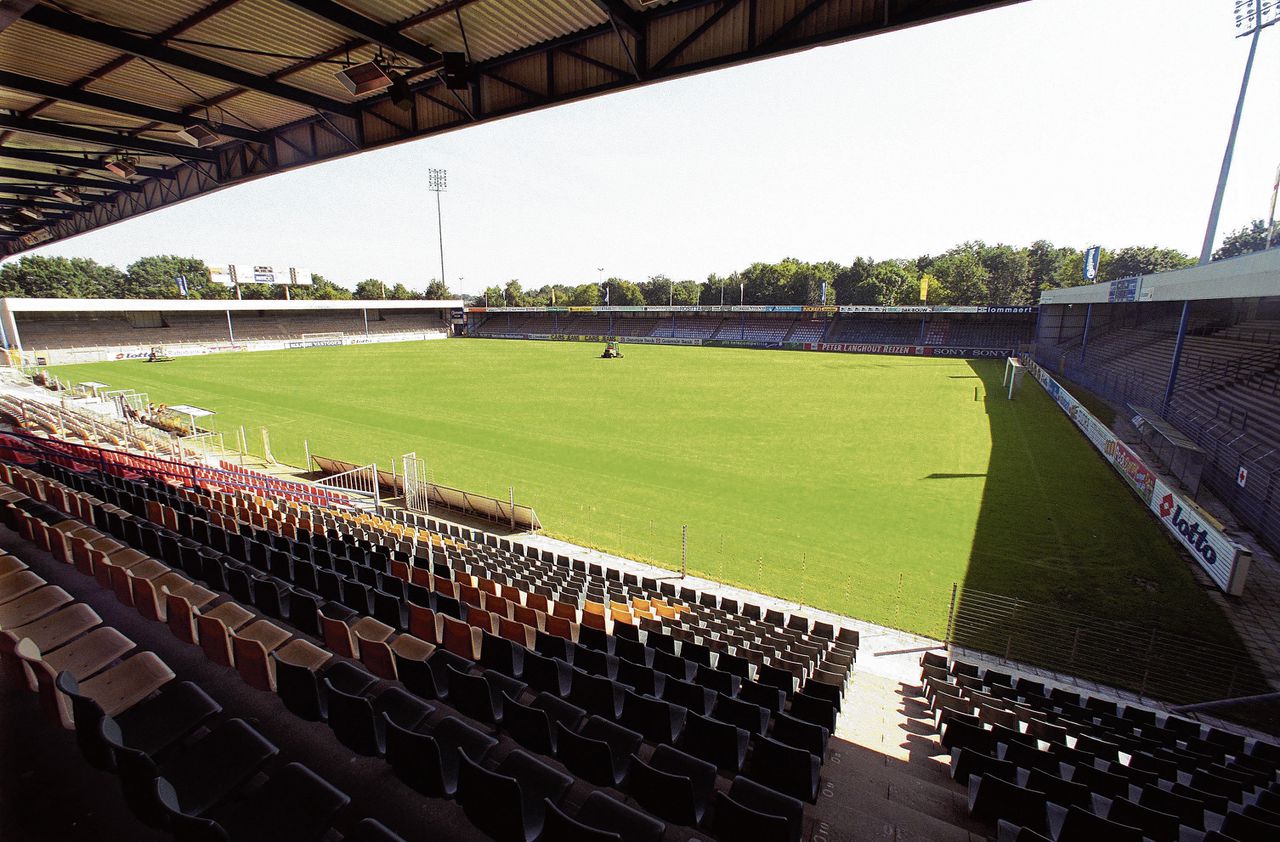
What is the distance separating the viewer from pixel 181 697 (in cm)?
399

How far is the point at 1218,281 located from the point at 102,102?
90.9 feet

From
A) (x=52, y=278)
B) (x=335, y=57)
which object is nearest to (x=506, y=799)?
(x=335, y=57)

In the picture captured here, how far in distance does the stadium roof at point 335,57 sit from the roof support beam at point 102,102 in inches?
1.2

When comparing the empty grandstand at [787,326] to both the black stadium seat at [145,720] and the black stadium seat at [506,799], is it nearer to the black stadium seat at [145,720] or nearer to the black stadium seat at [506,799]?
the black stadium seat at [506,799]

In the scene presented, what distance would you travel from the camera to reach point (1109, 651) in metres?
8.91

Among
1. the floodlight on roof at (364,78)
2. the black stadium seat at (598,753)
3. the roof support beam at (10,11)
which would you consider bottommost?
the black stadium seat at (598,753)

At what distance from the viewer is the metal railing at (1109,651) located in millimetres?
8180

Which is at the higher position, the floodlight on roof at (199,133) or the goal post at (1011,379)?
the floodlight on roof at (199,133)

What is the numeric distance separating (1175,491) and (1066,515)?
7.34ft

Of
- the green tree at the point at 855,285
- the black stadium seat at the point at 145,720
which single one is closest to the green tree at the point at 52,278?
the black stadium seat at the point at 145,720

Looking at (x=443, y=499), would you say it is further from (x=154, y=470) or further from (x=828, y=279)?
(x=828, y=279)

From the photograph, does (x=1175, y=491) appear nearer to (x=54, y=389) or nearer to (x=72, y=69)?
(x=72, y=69)

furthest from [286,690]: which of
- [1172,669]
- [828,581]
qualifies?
[1172,669]

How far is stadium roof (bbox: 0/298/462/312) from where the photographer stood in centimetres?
4897
